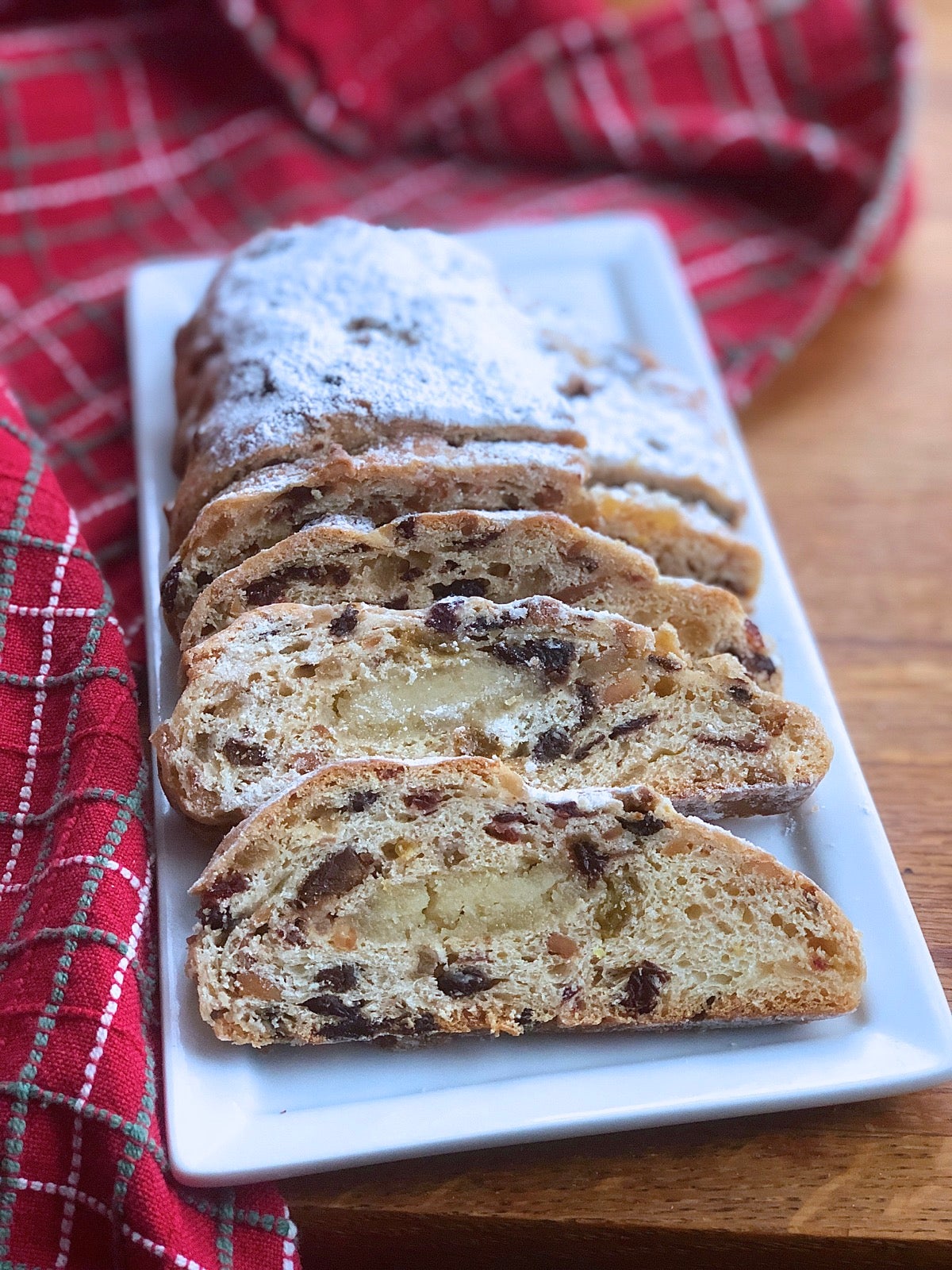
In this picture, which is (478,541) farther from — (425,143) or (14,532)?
(425,143)

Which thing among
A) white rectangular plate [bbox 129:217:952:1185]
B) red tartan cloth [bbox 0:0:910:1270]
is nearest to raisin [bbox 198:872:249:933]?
white rectangular plate [bbox 129:217:952:1185]

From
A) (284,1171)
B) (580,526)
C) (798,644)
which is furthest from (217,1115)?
(798,644)

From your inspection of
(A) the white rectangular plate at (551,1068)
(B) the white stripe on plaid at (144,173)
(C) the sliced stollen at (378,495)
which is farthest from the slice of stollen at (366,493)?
(B) the white stripe on plaid at (144,173)

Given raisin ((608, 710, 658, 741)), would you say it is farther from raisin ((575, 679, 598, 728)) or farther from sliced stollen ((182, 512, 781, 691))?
sliced stollen ((182, 512, 781, 691))

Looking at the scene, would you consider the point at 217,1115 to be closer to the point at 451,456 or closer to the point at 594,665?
the point at 594,665

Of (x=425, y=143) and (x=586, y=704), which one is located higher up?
(x=425, y=143)

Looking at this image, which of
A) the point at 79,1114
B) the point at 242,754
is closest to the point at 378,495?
the point at 242,754

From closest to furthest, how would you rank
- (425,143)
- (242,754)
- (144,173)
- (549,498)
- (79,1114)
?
(79,1114)
(242,754)
(549,498)
(144,173)
(425,143)
